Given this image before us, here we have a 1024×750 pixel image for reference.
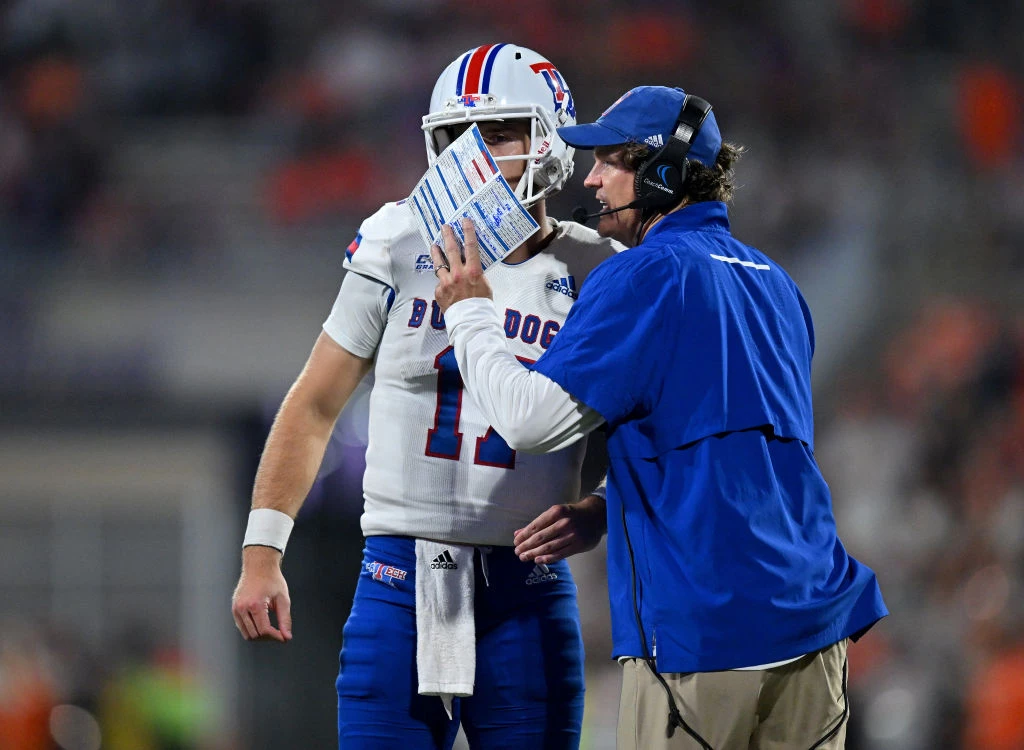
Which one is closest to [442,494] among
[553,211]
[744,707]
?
[744,707]

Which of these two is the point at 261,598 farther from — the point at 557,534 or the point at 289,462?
the point at 557,534

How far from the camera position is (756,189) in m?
9.21

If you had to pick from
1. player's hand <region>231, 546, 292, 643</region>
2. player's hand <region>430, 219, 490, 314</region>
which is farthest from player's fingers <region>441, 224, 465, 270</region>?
player's hand <region>231, 546, 292, 643</region>

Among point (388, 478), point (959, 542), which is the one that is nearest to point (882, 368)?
point (959, 542)

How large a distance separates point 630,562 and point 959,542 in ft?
17.9

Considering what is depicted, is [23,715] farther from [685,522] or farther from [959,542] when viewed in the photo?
[685,522]

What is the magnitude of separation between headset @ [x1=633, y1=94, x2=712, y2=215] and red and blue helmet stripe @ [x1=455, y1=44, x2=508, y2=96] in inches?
20.0

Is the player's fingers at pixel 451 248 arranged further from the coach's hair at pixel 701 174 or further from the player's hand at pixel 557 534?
the player's hand at pixel 557 534

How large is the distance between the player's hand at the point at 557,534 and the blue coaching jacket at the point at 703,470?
148 millimetres

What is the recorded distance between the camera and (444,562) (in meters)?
2.71

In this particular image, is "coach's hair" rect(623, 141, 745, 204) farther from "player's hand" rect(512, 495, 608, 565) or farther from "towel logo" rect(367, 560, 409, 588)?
"towel logo" rect(367, 560, 409, 588)

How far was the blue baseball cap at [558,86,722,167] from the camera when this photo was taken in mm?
2506

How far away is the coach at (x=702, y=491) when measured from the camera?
224cm

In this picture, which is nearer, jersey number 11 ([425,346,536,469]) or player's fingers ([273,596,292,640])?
player's fingers ([273,596,292,640])
